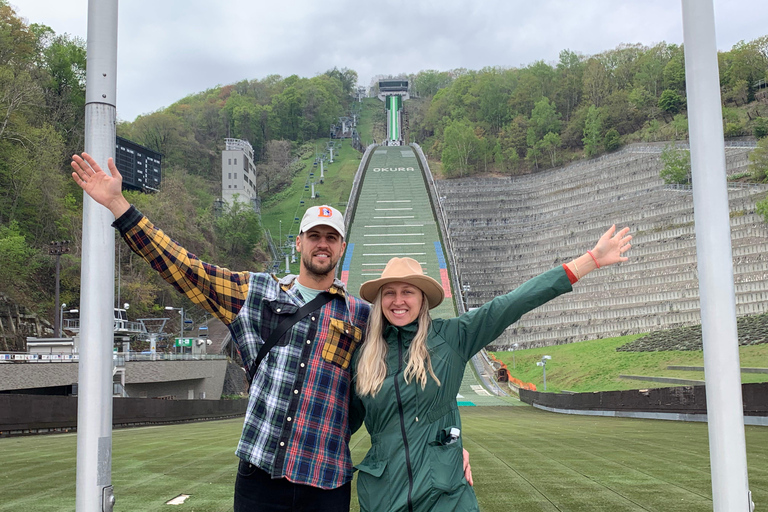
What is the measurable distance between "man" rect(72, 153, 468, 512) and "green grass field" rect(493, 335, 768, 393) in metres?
25.0

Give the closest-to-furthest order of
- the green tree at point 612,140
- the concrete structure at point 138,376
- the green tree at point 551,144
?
the concrete structure at point 138,376 → the green tree at point 612,140 → the green tree at point 551,144

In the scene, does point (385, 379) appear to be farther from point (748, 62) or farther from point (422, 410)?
point (748, 62)

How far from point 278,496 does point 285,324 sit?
2.35ft

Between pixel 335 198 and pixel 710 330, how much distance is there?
84305 mm

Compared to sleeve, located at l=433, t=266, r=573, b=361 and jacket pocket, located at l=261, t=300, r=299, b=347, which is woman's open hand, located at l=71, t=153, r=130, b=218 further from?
sleeve, located at l=433, t=266, r=573, b=361

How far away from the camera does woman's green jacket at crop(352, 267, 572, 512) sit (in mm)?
2820

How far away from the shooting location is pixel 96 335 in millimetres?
2705

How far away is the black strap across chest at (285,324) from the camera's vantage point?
302 centimetres

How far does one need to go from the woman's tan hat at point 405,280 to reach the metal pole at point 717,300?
3.76 ft

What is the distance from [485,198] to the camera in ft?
224

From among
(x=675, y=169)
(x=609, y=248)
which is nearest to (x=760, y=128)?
(x=675, y=169)

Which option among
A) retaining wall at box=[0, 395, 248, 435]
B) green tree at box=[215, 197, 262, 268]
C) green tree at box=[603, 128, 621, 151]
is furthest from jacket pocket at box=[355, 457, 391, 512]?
green tree at box=[603, 128, 621, 151]

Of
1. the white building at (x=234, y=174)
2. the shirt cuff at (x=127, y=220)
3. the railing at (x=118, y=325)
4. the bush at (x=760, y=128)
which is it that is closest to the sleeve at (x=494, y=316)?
the shirt cuff at (x=127, y=220)

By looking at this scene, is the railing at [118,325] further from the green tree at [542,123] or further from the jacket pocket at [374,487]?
the green tree at [542,123]
